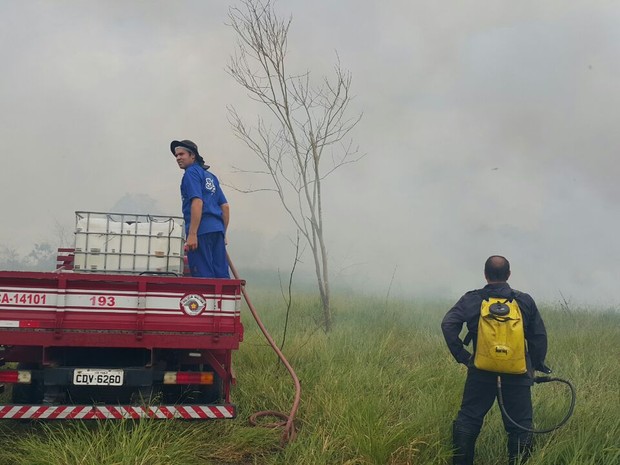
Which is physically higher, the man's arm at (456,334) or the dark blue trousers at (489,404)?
the man's arm at (456,334)

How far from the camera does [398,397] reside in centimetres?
543

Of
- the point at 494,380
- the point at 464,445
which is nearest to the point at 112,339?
the point at 464,445

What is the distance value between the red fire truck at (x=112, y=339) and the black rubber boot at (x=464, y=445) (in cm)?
170

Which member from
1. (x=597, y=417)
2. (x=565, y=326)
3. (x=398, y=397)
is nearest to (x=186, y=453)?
(x=398, y=397)

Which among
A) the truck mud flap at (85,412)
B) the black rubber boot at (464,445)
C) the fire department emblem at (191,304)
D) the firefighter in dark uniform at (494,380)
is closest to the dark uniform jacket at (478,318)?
the firefighter in dark uniform at (494,380)

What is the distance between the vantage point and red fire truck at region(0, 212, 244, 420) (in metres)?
4.14

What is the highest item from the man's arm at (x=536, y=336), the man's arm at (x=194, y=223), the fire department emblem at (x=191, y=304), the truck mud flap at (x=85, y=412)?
the man's arm at (x=194, y=223)

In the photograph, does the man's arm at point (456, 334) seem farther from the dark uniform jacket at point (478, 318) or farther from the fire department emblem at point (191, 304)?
the fire department emblem at point (191, 304)

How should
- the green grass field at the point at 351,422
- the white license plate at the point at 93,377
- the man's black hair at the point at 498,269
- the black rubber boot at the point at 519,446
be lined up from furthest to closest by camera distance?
the white license plate at the point at 93,377 < the man's black hair at the point at 498,269 < the black rubber boot at the point at 519,446 < the green grass field at the point at 351,422

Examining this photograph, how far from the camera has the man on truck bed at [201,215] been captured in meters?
5.36

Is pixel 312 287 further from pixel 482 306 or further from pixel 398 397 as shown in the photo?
pixel 482 306

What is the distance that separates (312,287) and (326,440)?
11.6 metres

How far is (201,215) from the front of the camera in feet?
17.7

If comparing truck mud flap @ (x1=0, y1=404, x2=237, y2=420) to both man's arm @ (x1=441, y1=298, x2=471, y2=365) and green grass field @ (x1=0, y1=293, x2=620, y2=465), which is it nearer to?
green grass field @ (x1=0, y1=293, x2=620, y2=465)
